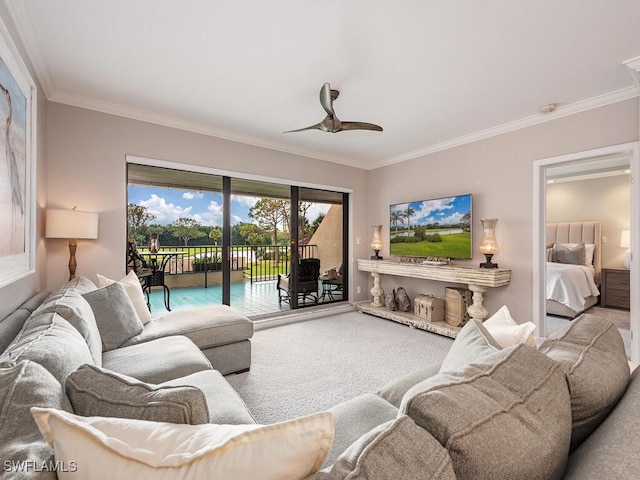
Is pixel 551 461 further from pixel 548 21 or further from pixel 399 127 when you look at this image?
pixel 399 127

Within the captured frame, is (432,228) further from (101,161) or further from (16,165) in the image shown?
(16,165)

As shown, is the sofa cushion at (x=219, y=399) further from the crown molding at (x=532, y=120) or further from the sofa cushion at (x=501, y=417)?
the crown molding at (x=532, y=120)

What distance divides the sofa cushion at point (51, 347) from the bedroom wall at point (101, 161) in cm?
201

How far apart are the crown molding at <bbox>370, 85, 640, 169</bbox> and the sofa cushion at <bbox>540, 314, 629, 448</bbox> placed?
2.92m

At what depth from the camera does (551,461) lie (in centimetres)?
60

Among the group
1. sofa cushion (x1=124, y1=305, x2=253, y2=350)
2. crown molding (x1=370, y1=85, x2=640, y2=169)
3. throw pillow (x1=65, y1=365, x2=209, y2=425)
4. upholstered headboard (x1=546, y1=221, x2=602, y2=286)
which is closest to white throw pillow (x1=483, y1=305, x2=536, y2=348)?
throw pillow (x1=65, y1=365, x2=209, y2=425)

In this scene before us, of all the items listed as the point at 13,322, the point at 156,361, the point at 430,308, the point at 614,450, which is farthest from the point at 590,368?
the point at 430,308

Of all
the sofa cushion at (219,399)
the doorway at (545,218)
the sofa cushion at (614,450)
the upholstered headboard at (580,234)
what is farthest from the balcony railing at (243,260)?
the upholstered headboard at (580,234)

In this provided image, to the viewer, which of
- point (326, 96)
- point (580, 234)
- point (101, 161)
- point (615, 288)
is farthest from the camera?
point (580, 234)

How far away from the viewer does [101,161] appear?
3141mm

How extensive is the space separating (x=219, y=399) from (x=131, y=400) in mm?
711

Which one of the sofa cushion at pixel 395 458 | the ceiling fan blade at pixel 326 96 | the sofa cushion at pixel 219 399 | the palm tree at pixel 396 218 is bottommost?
the sofa cushion at pixel 219 399

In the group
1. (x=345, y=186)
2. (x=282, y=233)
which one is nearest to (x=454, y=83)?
(x=345, y=186)

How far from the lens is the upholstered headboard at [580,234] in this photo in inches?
209
